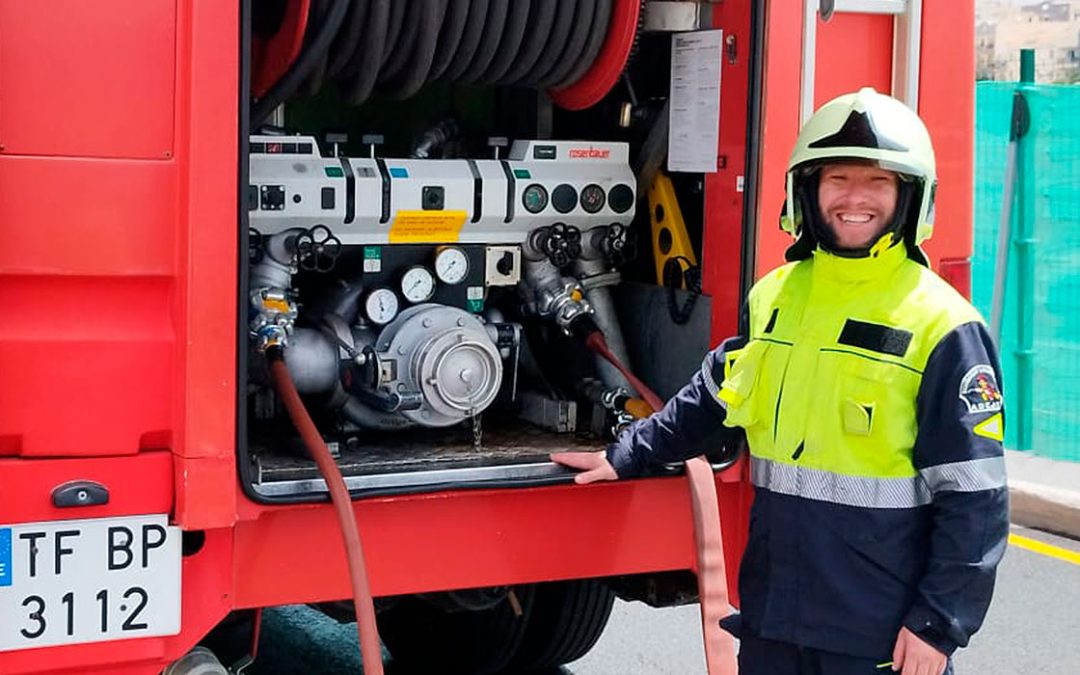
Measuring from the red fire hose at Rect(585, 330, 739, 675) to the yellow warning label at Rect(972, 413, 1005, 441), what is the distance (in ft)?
3.11

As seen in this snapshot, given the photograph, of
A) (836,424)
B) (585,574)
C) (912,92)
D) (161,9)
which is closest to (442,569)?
(585,574)

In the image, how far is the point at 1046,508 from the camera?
795cm

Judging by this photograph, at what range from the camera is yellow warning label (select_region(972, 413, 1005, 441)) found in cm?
313

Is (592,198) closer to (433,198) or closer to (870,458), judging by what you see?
(433,198)

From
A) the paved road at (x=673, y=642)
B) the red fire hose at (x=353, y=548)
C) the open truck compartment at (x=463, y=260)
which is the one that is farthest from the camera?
the paved road at (x=673, y=642)

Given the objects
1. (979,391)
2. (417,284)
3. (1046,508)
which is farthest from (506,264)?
(1046,508)

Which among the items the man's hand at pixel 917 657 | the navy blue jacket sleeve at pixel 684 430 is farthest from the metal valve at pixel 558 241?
the man's hand at pixel 917 657

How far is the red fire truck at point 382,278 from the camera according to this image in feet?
10.9

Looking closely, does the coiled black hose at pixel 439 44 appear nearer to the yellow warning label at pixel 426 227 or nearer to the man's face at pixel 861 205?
the yellow warning label at pixel 426 227

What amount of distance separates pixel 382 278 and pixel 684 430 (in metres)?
1.02

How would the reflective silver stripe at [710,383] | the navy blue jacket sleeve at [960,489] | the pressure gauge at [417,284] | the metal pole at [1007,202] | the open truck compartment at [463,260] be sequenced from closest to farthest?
the navy blue jacket sleeve at [960,489] → the reflective silver stripe at [710,383] → the open truck compartment at [463,260] → the pressure gauge at [417,284] → the metal pole at [1007,202]

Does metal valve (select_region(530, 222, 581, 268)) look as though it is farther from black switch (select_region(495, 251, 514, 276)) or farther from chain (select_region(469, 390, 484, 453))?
chain (select_region(469, 390, 484, 453))

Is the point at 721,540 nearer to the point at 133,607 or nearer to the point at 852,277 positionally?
the point at 852,277

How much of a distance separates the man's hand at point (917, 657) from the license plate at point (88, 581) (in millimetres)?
1493
